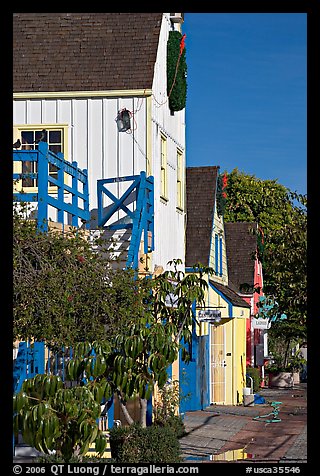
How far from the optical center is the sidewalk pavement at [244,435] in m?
16.6

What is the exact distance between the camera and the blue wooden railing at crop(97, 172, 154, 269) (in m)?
16.9

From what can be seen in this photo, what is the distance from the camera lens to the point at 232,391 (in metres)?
28.0

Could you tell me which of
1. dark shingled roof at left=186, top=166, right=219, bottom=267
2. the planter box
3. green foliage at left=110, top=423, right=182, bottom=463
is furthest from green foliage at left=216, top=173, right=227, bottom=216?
green foliage at left=110, top=423, right=182, bottom=463

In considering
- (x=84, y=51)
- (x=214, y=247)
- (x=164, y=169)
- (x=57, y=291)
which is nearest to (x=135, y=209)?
(x=164, y=169)

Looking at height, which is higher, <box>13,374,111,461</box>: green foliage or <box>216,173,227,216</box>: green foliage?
<box>216,173,227,216</box>: green foliage

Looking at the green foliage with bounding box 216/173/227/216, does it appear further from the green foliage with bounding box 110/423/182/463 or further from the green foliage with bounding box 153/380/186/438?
the green foliage with bounding box 110/423/182/463

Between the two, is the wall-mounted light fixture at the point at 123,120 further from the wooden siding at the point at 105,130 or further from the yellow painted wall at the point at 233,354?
the yellow painted wall at the point at 233,354

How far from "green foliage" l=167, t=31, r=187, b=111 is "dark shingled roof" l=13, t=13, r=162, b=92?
1.10 metres

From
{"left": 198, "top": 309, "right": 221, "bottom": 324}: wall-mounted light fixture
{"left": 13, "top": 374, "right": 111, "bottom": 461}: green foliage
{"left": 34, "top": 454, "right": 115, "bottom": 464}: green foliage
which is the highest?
{"left": 198, "top": 309, "right": 221, "bottom": 324}: wall-mounted light fixture

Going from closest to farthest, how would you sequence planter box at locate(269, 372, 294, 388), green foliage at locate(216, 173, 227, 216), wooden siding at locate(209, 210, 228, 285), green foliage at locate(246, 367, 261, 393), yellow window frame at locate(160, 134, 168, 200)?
yellow window frame at locate(160, 134, 168, 200) → wooden siding at locate(209, 210, 228, 285) → green foliage at locate(216, 173, 227, 216) → green foliage at locate(246, 367, 261, 393) → planter box at locate(269, 372, 294, 388)
